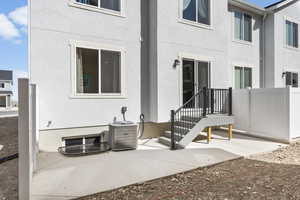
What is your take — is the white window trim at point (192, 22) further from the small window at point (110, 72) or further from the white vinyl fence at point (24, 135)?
the white vinyl fence at point (24, 135)

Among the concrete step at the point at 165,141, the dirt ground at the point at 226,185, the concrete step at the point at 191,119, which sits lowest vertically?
the dirt ground at the point at 226,185

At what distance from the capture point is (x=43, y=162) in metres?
5.26

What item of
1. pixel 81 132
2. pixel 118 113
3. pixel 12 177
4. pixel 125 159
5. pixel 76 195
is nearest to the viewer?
pixel 76 195

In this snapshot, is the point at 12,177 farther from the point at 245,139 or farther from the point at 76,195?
the point at 245,139

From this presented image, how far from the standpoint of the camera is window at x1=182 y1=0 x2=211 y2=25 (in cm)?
857

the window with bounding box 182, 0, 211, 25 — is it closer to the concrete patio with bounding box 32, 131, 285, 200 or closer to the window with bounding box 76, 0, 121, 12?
the window with bounding box 76, 0, 121, 12

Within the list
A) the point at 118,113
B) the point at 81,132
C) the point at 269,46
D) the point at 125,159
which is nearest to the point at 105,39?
the point at 118,113

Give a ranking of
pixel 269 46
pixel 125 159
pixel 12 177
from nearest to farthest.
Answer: pixel 12 177 → pixel 125 159 → pixel 269 46

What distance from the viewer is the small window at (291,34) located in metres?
12.9

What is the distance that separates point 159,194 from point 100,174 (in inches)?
60.2

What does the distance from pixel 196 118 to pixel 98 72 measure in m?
3.84

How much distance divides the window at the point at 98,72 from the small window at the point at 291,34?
11541 mm

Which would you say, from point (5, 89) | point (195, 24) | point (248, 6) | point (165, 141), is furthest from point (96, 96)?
point (5, 89)

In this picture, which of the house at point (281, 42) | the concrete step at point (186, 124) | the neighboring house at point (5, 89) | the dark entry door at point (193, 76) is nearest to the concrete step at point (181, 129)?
the concrete step at point (186, 124)
